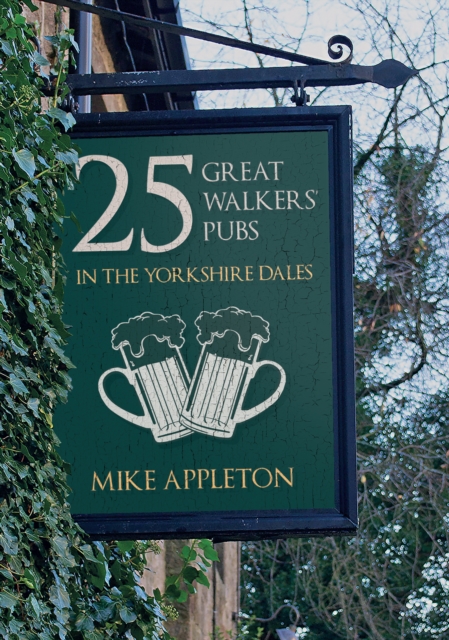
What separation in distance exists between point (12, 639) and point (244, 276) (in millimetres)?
1382

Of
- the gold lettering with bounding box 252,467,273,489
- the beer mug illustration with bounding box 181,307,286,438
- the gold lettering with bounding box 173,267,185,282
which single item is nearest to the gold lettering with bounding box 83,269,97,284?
the gold lettering with bounding box 173,267,185,282

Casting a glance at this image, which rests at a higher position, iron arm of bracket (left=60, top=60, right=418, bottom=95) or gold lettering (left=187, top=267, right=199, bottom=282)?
iron arm of bracket (left=60, top=60, right=418, bottom=95)

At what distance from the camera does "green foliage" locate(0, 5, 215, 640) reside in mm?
2949

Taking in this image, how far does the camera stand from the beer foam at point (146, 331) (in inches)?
137

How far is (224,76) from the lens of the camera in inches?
147

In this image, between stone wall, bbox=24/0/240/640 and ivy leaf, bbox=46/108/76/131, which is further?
stone wall, bbox=24/0/240/640

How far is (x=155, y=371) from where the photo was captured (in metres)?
3.42

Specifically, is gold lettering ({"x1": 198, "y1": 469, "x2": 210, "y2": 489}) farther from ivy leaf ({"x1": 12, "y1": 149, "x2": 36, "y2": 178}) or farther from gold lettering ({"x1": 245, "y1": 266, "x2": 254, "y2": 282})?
ivy leaf ({"x1": 12, "y1": 149, "x2": 36, "y2": 178})

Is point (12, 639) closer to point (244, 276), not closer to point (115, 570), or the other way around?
point (115, 570)

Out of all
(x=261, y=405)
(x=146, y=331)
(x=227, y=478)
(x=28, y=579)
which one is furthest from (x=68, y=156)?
(x=28, y=579)

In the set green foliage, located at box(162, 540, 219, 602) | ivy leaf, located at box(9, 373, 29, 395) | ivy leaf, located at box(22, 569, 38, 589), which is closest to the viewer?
ivy leaf, located at box(22, 569, 38, 589)

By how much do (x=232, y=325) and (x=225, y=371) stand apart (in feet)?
0.50

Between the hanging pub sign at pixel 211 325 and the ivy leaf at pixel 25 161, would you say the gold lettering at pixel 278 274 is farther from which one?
the ivy leaf at pixel 25 161

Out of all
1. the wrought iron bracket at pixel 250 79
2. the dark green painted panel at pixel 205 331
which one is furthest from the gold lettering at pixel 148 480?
the wrought iron bracket at pixel 250 79
